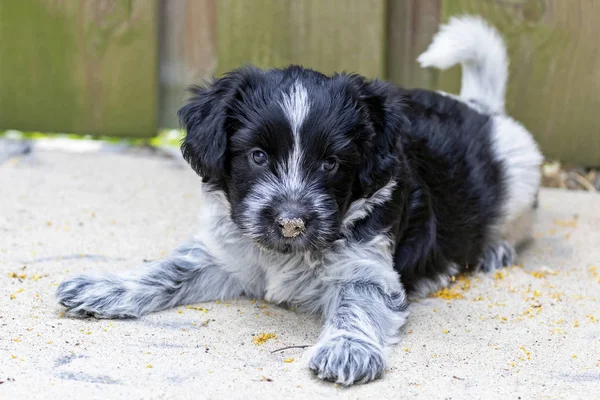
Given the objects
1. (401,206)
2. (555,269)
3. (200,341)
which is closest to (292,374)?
(200,341)

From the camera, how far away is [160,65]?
20.3 ft

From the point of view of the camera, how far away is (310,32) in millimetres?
5766

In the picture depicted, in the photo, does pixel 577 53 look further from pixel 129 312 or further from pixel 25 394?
pixel 25 394

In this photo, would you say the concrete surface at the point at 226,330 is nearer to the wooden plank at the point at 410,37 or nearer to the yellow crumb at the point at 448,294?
the yellow crumb at the point at 448,294

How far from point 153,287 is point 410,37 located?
296cm

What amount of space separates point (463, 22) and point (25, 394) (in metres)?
3.52

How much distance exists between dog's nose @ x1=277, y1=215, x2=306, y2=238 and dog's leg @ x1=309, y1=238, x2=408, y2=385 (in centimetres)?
41

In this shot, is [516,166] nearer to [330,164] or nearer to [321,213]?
[330,164]

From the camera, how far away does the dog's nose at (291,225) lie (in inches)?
124

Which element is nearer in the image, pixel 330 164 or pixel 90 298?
pixel 330 164

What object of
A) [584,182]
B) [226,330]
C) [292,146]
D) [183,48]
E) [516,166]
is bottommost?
[584,182]

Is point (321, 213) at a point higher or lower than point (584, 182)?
higher

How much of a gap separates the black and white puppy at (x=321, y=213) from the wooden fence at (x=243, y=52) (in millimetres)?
1519

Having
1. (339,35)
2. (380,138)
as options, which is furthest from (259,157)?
(339,35)
